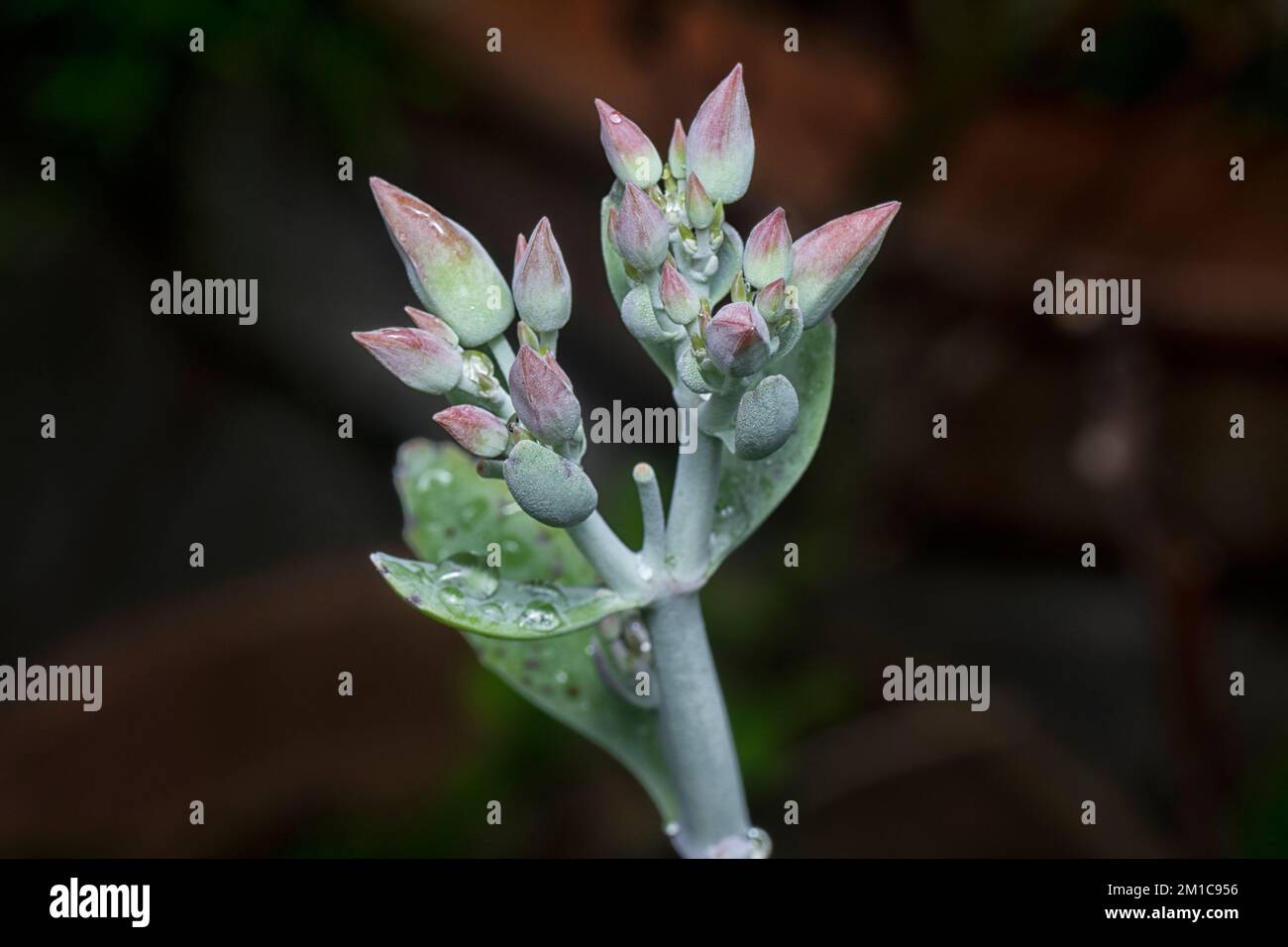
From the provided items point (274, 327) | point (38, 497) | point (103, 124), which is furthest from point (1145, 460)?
point (38, 497)

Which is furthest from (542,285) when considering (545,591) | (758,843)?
(758,843)

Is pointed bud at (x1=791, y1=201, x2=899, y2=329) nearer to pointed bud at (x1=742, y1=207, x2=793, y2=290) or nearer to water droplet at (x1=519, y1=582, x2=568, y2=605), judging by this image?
pointed bud at (x1=742, y1=207, x2=793, y2=290)

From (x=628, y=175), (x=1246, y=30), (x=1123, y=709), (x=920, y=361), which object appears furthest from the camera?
(x=1123, y=709)

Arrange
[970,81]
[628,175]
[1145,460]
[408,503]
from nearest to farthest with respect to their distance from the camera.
Result: [628,175]
[408,503]
[1145,460]
[970,81]

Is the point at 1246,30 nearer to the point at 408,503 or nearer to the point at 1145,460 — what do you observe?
the point at 1145,460
